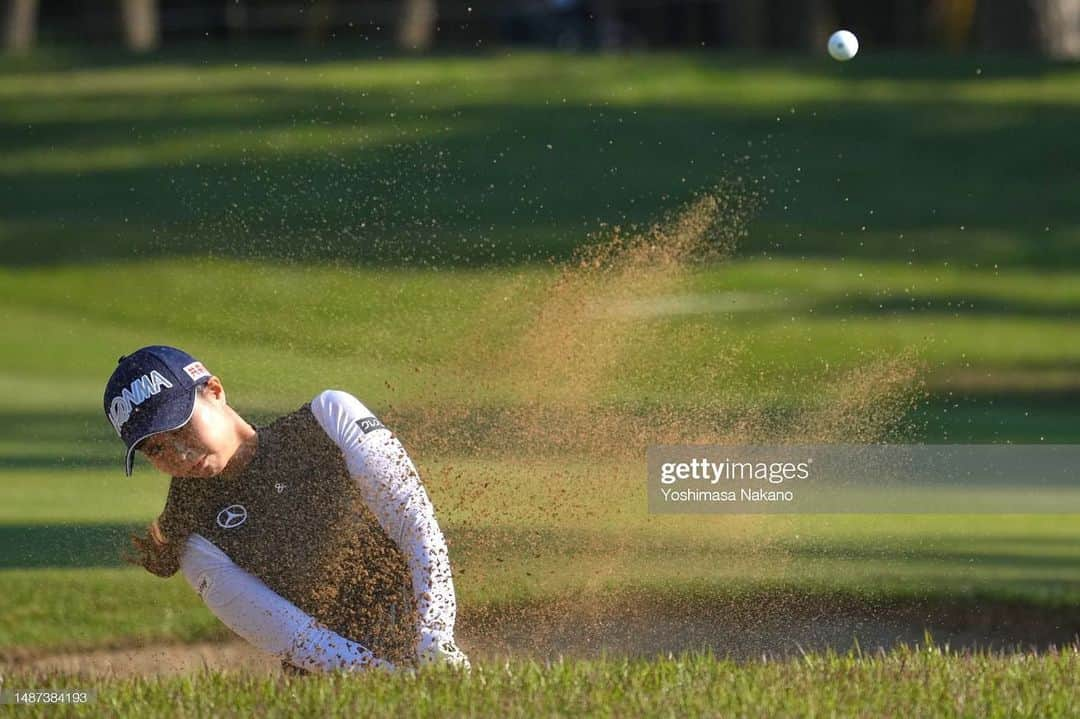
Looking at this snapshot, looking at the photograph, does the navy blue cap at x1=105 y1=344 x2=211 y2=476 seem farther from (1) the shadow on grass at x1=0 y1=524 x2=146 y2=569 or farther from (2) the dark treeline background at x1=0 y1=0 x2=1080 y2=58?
(2) the dark treeline background at x1=0 y1=0 x2=1080 y2=58

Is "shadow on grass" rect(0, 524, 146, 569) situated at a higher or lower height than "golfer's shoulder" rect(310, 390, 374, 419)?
lower

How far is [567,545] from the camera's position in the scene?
7.33 m

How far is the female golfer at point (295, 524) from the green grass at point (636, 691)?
0.18 m

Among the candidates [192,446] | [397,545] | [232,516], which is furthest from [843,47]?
[192,446]

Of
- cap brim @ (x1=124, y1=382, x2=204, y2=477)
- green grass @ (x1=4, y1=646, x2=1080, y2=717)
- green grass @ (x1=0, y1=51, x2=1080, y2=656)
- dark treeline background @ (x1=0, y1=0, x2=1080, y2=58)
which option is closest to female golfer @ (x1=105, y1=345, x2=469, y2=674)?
cap brim @ (x1=124, y1=382, x2=204, y2=477)

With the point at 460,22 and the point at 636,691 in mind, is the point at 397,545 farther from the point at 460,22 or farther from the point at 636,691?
the point at 460,22

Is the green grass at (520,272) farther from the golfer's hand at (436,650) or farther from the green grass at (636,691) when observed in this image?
the golfer's hand at (436,650)

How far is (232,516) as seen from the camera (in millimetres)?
5004

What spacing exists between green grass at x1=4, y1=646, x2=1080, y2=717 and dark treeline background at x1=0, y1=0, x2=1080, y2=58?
28.8 metres

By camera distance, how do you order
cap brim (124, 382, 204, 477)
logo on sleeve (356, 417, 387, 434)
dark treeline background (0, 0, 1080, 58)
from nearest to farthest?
cap brim (124, 382, 204, 477) → logo on sleeve (356, 417, 387, 434) → dark treeline background (0, 0, 1080, 58)

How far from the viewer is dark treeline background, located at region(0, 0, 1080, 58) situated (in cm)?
3503

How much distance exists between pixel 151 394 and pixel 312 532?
24.8 inches

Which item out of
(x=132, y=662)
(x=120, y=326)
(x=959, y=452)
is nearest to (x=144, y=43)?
(x=120, y=326)

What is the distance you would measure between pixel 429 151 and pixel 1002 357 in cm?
867
